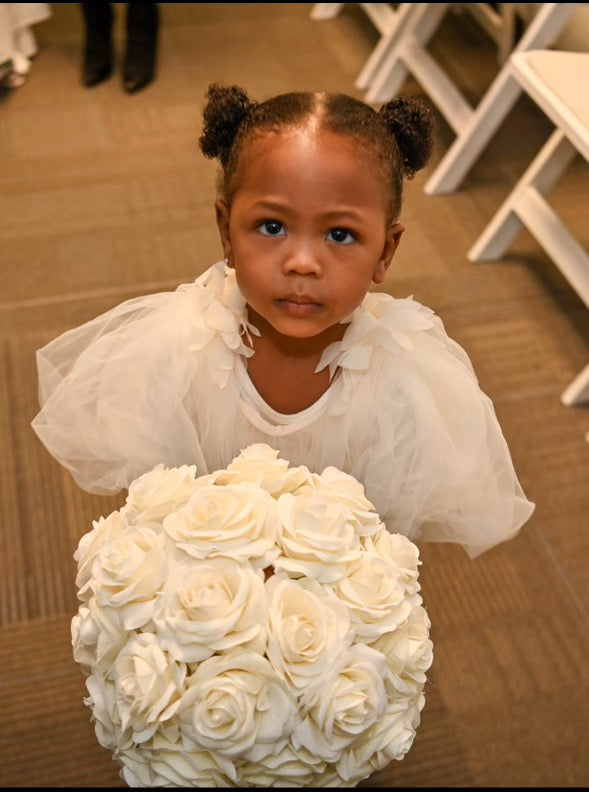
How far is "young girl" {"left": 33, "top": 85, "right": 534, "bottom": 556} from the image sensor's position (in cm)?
112

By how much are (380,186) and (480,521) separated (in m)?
0.52

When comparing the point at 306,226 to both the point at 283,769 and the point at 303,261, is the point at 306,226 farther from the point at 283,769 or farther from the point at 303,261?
the point at 283,769

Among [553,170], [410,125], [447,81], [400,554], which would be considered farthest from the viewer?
[447,81]

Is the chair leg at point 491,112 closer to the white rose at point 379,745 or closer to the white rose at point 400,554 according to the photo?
the white rose at point 400,554

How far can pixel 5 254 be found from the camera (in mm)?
2002

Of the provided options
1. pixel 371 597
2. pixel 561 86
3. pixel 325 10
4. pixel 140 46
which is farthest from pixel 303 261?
pixel 325 10

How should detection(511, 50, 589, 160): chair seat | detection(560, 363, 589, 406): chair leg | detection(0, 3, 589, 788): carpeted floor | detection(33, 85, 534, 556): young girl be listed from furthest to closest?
1. detection(560, 363, 589, 406): chair leg
2. detection(511, 50, 589, 160): chair seat
3. detection(0, 3, 589, 788): carpeted floor
4. detection(33, 85, 534, 556): young girl

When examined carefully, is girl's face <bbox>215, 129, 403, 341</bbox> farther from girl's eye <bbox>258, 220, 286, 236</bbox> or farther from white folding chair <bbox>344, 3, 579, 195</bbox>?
white folding chair <bbox>344, 3, 579, 195</bbox>

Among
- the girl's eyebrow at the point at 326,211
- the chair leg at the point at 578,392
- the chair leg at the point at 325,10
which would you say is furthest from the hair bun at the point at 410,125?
the chair leg at the point at 325,10

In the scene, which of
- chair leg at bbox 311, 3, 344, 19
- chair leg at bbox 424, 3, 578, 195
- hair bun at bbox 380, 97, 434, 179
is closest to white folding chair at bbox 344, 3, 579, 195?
chair leg at bbox 424, 3, 578, 195

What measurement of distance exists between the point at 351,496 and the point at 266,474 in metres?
0.09

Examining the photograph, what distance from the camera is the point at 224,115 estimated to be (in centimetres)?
98

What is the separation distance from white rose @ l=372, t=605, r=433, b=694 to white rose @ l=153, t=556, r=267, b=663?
0.43 ft

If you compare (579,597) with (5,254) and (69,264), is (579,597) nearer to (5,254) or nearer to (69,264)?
(69,264)
